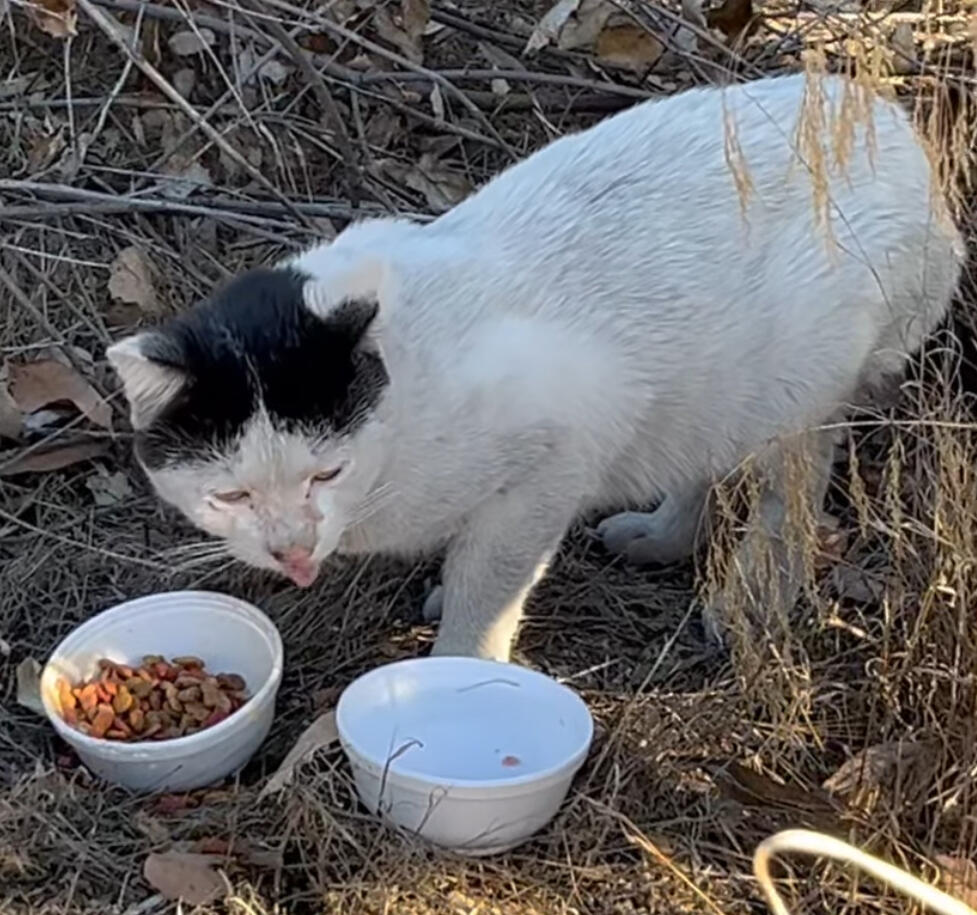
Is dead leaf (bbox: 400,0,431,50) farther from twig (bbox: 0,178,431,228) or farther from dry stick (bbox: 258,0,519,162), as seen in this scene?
twig (bbox: 0,178,431,228)

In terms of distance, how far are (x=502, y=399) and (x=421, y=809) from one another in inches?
24.2

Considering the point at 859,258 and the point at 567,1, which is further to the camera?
the point at 567,1

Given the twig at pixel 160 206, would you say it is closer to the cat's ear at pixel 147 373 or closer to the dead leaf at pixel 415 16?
the dead leaf at pixel 415 16

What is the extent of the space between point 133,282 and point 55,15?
0.53 meters

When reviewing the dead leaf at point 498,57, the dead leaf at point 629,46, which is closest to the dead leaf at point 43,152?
the dead leaf at point 498,57

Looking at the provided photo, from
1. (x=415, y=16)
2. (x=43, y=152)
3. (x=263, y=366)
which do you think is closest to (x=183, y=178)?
(x=43, y=152)

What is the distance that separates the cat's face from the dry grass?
40cm

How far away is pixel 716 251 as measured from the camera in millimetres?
2520

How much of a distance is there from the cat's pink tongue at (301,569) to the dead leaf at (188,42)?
62.9 inches

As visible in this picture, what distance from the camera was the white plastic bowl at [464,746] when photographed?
2.13 meters

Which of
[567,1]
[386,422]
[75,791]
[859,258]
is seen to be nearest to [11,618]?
[75,791]

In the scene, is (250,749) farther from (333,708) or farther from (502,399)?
(502,399)

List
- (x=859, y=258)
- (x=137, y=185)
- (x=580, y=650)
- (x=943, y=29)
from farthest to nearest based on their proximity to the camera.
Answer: (x=137, y=185) < (x=943, y=29) < (x=580, y=650) < (x=859, y=258)

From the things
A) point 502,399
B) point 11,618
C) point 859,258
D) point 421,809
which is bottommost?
point 11,618
